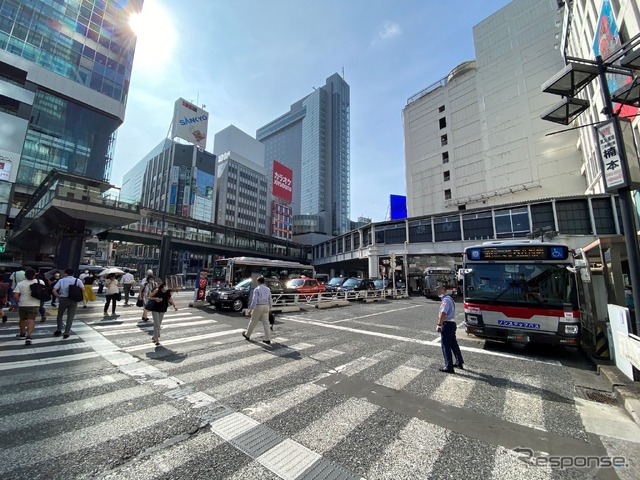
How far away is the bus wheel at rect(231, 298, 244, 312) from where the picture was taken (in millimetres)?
14141

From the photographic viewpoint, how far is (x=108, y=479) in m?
2.60

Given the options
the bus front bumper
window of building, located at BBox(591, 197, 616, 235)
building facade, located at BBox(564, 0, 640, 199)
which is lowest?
the bus front bumper

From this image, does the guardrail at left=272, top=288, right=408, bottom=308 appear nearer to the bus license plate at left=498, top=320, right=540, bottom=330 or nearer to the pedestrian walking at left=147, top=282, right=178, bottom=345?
the pedestrian walking at left=147, top=282, right=178, bottom=345

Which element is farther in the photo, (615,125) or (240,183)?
(240,183)

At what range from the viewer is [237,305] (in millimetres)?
14234

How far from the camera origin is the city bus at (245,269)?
23070 millimetres

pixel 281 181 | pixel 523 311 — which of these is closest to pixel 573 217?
pixel 523 311

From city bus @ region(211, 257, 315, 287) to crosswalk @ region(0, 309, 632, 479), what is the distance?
15.9 metres

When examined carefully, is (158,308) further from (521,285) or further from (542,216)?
(542,216)

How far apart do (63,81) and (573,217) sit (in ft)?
266

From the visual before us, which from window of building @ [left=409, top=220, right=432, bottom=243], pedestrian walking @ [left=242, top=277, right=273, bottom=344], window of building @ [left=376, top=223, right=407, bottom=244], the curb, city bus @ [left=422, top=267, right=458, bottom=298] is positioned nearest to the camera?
the curb

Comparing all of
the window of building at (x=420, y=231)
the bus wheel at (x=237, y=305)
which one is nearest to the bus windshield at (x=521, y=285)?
the bus wheel at (x=237, y=305)

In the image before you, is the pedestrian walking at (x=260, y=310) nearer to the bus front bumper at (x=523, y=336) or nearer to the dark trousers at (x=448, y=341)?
the dark trousers at (x=448, y=341)

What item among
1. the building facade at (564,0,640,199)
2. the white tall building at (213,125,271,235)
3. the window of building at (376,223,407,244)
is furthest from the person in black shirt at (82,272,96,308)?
the white tall building at (213,125,271,235)
